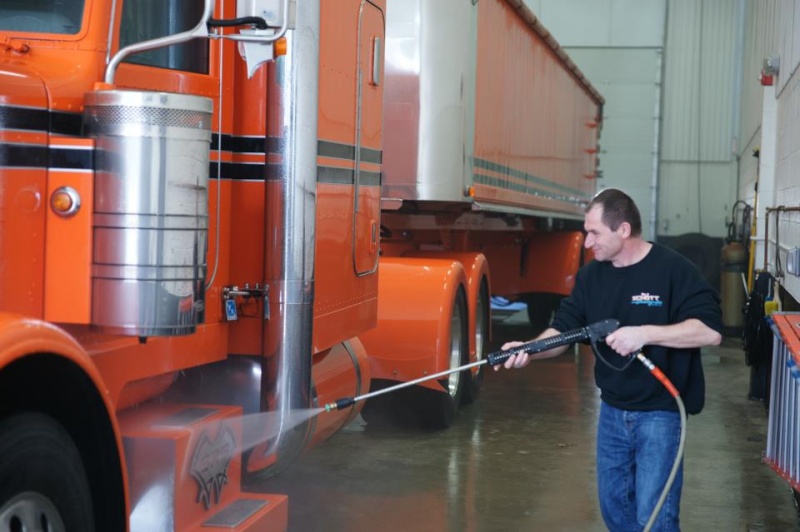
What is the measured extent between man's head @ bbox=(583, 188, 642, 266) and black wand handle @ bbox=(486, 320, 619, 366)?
0.31 meters

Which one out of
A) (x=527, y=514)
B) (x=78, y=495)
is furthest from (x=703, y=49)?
(x=78, y=495)

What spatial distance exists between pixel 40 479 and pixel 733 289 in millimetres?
14683

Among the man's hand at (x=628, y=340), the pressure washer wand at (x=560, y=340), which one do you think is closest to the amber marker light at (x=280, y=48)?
the pressure washer wand at (x=560, y=340)

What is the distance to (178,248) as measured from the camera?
373 centimetres

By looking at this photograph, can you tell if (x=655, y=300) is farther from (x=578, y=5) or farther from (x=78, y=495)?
(x=578, y=5)

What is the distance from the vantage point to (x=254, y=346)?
4.90m

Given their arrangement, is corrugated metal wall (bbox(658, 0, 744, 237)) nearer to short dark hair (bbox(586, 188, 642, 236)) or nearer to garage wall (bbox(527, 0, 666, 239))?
garage wall (bbox(527, 0, 666, 239))

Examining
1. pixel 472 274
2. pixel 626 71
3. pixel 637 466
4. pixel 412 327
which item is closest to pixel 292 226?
pixel 637 466

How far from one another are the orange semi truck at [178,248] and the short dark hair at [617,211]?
127cm

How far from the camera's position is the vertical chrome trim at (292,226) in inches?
187

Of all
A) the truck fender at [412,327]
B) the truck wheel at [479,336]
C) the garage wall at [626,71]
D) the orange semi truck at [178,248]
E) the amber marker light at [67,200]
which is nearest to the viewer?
the orange semi truck at [178,248]

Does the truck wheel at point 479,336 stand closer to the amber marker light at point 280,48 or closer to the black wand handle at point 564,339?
the black wand handle at point 564,339

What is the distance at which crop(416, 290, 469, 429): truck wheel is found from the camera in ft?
28.8

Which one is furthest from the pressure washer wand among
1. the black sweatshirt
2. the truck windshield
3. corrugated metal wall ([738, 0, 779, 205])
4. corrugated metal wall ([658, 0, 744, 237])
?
corrugated metal wall ([658, 0, 744, 237])
